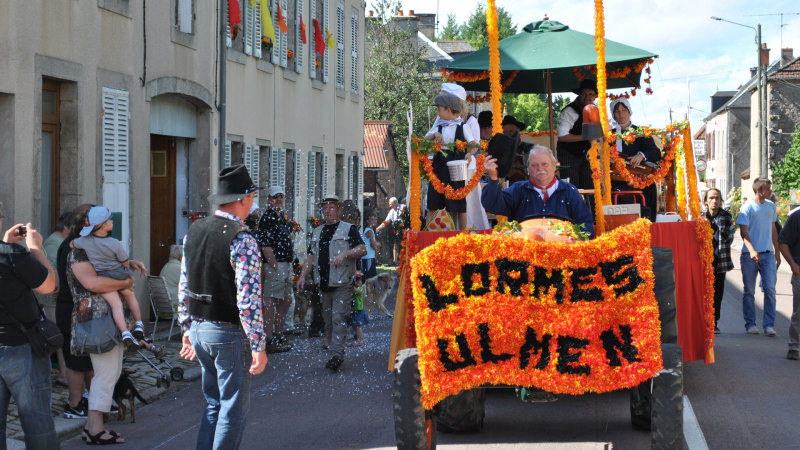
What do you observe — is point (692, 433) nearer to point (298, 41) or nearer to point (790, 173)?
point (298, 41)

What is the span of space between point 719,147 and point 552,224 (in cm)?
7725

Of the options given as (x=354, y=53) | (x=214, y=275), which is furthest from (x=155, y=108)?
(x=354, y=53)

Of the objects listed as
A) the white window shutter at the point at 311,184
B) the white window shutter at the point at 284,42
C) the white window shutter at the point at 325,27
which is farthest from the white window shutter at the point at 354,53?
the white window shutter at the point at 284,42

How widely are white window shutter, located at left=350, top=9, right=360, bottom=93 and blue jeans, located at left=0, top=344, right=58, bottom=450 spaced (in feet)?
79.0

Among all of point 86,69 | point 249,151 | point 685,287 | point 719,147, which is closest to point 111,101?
point 86,69

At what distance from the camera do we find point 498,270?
6.05 metres

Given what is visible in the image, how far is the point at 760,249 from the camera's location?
578 inches

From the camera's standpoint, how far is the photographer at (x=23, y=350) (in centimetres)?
629

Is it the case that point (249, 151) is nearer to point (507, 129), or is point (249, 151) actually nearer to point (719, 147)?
point (507, 129)

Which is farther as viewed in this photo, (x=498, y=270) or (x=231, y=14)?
(x=231, y=14)

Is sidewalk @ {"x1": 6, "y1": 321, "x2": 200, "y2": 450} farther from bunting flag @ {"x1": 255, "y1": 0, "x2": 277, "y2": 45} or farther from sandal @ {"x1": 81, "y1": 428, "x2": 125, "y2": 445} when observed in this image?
bunting flag @ {"x1": 255, "y1": 0, "x2": 277, "y2": 45}

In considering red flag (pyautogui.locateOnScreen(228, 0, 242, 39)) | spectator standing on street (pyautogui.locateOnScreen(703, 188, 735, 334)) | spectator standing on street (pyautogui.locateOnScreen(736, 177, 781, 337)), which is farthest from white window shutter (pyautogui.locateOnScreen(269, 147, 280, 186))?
spectator standing on street (pyautogui.locateOnScreen(736, 177, 781, 337))

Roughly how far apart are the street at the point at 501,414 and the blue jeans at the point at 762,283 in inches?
79.4

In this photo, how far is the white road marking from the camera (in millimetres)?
7566
